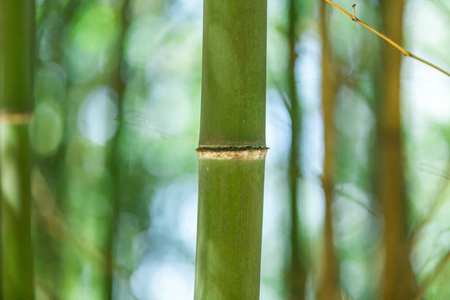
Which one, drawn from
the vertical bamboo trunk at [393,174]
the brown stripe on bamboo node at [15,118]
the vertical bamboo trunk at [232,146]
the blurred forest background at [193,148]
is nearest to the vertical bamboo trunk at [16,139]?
the brown stripe on bamboo node at [15,118]

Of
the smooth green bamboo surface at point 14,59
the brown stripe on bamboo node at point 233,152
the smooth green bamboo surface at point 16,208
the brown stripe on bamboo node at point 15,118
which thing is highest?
the smooth green bamboo surface at point 14,59

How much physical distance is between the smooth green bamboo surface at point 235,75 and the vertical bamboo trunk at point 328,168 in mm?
370

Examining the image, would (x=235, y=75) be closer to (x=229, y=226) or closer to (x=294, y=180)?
(x=229, y=226)

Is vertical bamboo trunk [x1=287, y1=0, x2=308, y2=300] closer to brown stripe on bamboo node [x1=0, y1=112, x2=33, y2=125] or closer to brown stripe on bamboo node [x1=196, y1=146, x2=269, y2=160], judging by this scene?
brown stripe on bamboo node [x1=196, y1=146, x2=269, y2=160]

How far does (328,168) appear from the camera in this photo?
92 cm

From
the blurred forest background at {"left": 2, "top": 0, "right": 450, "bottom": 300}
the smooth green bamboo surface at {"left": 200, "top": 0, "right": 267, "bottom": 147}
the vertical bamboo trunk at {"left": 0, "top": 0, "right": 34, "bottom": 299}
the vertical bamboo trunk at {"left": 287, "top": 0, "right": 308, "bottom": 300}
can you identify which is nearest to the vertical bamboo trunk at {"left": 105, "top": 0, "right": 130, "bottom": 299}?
the blurred forest background at {"left": 2, "top": 0, "right": 450, "bottom": 300}

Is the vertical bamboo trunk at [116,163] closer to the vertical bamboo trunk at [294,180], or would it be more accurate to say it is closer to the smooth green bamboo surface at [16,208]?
the smooth green bamboo surface at [16,208]

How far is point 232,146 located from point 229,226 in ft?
0.35

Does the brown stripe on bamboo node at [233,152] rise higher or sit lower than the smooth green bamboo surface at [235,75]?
lower

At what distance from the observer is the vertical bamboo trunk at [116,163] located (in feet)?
3.37

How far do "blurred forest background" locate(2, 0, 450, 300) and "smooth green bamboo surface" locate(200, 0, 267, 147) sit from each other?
1.24 ft

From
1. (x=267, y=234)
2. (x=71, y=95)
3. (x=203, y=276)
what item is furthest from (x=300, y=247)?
(x=71, y=95)

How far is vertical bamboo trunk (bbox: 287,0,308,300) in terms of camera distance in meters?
0.93

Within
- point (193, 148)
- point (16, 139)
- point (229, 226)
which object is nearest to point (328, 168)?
point (193, 148)
